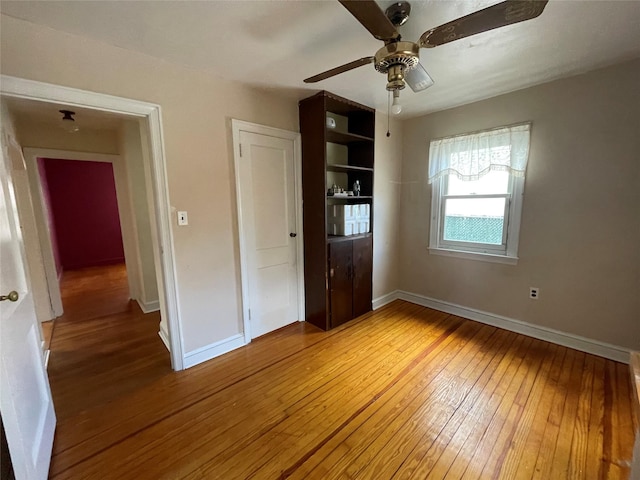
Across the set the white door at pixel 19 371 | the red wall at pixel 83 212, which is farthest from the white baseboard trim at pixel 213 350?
the red wall at pixel 83 212

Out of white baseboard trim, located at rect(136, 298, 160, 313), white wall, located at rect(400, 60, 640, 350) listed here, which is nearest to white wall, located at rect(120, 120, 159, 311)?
white baseboard trim, located at rect(136, 298, 160, 313)

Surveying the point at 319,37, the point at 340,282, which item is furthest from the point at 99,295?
the point at 319,37

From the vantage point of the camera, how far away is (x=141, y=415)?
1.67 metres

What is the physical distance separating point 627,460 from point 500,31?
2.44 m

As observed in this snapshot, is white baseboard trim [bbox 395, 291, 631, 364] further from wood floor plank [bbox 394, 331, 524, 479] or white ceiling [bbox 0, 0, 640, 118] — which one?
white ceiling [bbox 0, 0, 640, 118]

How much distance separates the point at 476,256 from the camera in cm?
285

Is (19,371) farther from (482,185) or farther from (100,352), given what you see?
(482,185)

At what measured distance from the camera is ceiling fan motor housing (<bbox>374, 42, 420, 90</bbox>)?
1.31 meters

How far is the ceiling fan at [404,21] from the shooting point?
3.23ft

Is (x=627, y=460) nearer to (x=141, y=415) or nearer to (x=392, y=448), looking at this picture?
(x=392, y=448)

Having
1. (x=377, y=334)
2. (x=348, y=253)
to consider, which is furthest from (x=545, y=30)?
(x=377, y=334)

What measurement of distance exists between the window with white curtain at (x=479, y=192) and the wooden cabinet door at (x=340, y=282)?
1164 millimetres

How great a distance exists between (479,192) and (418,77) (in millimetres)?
1644

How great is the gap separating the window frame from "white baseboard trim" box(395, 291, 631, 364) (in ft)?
1.99
